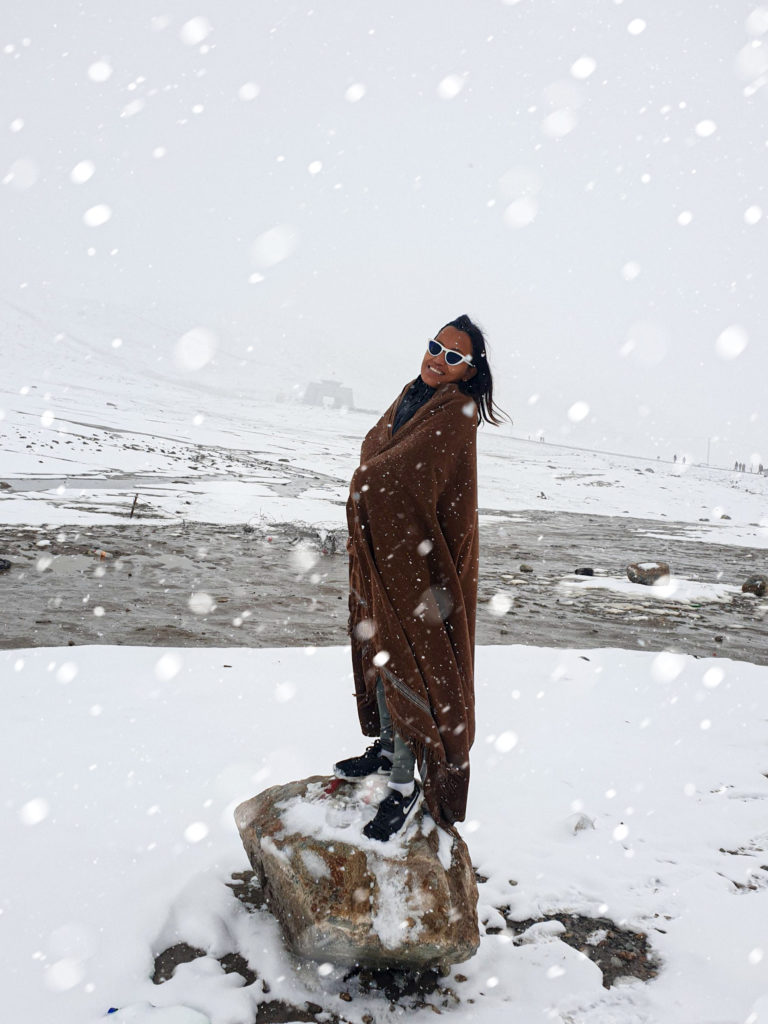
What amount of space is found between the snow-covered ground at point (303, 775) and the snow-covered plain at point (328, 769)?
1cm

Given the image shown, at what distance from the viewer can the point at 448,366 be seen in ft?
8.39

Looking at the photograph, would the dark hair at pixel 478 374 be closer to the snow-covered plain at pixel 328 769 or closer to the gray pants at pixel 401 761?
the gray pants at pixel 401 761

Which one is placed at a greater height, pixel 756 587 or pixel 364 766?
pixel 364 766

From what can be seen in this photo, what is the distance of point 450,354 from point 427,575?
0.84 m

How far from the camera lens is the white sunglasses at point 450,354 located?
2.55 meters

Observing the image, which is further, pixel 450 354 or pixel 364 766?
pixel 364 766

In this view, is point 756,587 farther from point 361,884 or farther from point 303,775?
point 361,884

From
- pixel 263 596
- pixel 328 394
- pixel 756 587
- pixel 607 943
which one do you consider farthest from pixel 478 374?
pixel 328 394

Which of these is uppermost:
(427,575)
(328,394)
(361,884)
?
(328,394)

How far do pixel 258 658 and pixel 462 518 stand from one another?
338 cm

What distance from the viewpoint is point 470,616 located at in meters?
2.59

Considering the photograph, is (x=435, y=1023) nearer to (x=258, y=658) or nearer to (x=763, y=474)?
(x=258, y=658)

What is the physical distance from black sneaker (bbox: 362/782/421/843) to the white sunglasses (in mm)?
1634

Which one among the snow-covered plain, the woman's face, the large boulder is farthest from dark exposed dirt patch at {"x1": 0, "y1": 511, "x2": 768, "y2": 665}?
the woman's face
